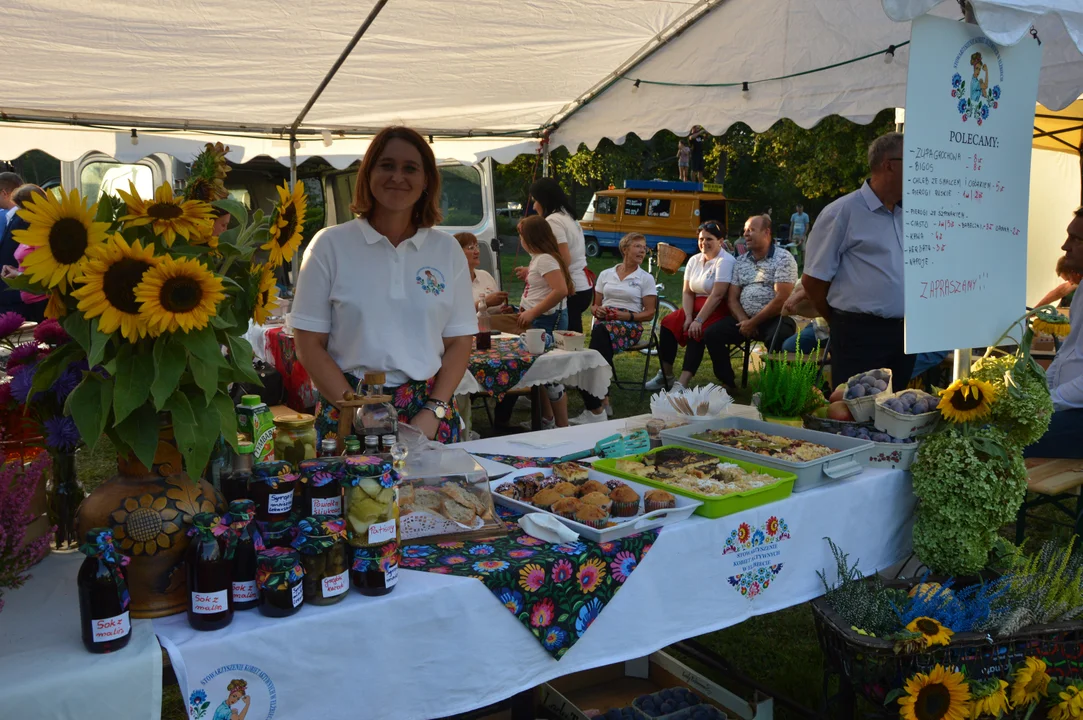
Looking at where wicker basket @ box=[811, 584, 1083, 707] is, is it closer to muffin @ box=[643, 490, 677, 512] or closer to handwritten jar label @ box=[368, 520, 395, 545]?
muffin @ box=[643, 490, 677, 512]

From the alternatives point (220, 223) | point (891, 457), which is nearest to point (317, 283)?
point (220, 223)

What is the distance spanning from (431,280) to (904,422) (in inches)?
54.5

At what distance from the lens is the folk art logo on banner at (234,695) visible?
127cm

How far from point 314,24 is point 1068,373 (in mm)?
3682

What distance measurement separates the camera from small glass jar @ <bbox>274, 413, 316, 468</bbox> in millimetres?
1814

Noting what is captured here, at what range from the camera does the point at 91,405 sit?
1245 mm

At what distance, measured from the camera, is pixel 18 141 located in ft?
17.6

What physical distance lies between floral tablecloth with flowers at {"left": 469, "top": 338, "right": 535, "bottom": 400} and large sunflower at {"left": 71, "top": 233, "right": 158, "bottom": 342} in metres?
3.37

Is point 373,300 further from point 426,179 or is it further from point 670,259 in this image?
point 670,259

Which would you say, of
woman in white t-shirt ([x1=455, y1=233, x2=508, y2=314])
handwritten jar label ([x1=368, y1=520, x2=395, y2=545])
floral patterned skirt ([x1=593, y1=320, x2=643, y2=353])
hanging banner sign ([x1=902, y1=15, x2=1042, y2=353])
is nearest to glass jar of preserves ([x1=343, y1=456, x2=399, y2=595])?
handwritten jar label ([x1=368, y1=520, x2=395, y2=545])

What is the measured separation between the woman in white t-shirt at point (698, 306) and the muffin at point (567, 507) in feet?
17.1

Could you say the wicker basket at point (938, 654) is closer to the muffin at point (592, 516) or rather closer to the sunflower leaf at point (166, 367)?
the muffin at point (592, 516)

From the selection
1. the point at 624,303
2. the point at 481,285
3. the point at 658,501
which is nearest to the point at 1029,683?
the point at 658,501

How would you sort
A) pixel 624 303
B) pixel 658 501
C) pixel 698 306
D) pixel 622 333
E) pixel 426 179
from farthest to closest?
pixel 698 306, pixel 624 303, pixel 622 333, pixel 426 179, pixel 658 501
